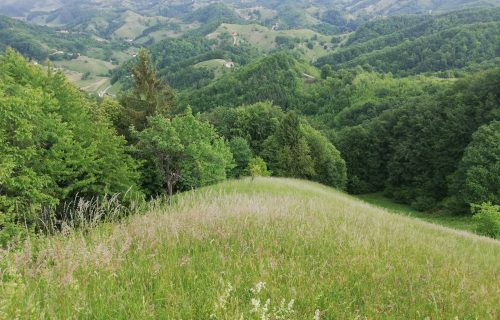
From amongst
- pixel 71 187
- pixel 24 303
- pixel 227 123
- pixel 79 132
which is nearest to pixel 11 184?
pixel 71 187

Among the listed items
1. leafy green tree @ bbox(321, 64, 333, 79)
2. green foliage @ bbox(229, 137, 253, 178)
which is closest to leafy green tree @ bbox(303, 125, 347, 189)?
green foliage @ bbox(229, 137, 253, 178)

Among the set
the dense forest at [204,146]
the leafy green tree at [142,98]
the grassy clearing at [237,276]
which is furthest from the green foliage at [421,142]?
the grassy clearing at [237,276]

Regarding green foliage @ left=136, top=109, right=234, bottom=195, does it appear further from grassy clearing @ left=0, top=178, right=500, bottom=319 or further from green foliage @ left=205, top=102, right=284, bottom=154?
green foliage @ left=205, top=102, right=284, bottom=154

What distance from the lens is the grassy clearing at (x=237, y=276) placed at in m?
3.36

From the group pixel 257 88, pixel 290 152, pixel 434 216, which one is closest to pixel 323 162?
pixel 290 152

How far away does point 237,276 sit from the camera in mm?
3953

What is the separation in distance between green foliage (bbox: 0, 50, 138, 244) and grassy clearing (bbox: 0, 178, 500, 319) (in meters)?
9.21

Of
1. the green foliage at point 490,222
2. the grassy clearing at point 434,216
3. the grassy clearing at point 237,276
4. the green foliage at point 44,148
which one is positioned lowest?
the grassy clearing at point 434,216

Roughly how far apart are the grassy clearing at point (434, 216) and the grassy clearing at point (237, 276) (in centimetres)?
2465

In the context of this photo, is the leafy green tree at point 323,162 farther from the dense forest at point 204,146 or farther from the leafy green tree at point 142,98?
the leafy green tree at point 142,98

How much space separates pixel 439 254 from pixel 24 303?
5.91 meters

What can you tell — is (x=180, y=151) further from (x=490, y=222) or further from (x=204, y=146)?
(x=490, y=222)

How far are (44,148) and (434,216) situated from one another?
164 ft

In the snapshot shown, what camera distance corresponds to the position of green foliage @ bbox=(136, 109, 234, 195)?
110 feet
